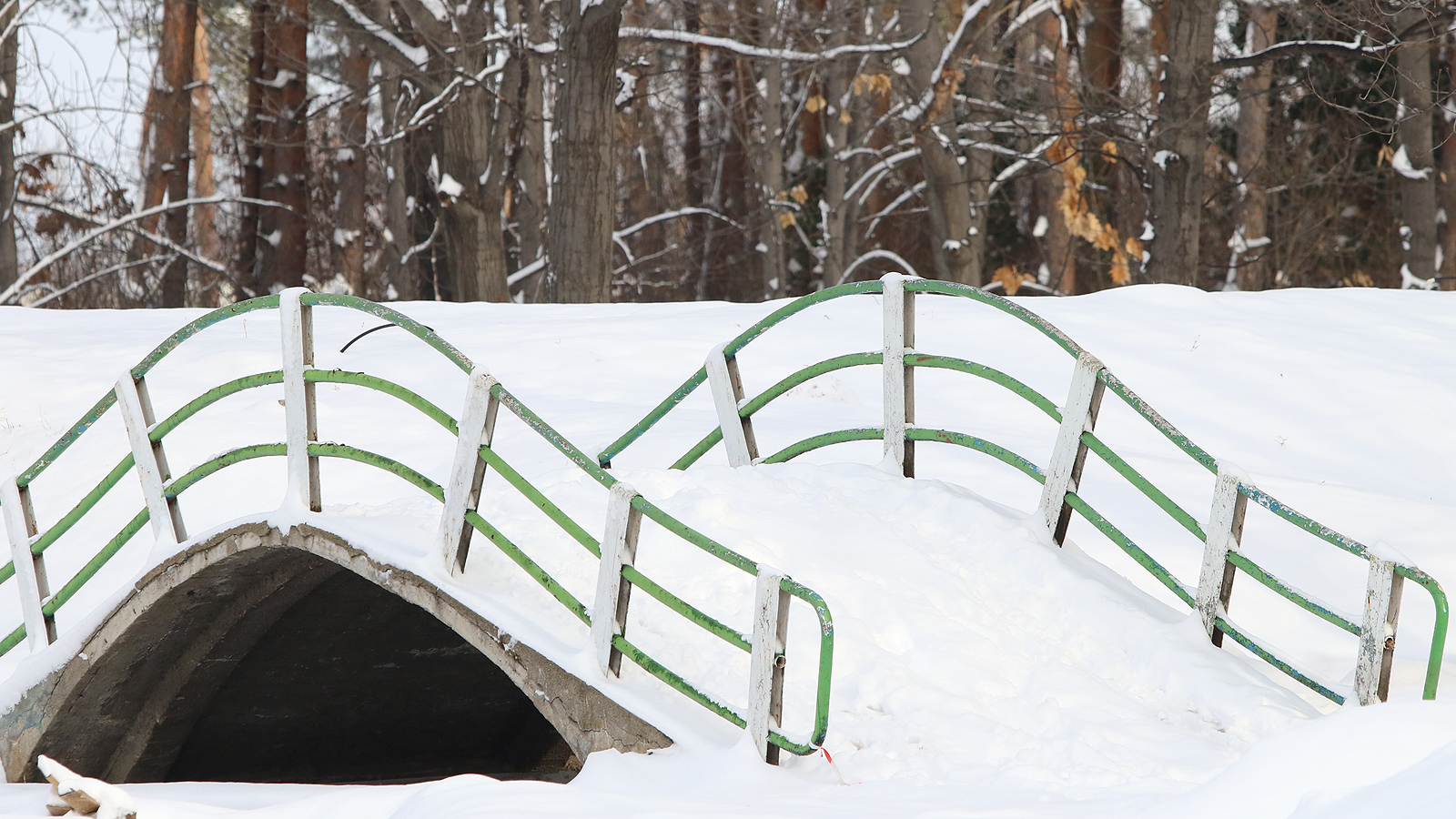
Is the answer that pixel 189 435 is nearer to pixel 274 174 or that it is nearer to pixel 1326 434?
pixel 1326 434

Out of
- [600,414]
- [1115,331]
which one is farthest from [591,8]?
[1115,331]

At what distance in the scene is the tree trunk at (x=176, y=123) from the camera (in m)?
20.5

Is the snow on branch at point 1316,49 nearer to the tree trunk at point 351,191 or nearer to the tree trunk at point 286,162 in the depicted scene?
the tree trunk at point 286,162

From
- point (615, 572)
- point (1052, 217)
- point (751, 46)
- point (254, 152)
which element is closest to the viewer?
point (615, 572)

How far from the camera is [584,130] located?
37.5 ft

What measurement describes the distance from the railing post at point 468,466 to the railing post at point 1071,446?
207 centimetres

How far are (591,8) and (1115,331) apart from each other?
502 centimetres

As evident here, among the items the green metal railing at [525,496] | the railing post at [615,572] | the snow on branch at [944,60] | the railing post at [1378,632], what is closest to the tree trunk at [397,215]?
the snow on branch at [944,60]

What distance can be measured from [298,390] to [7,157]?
13.5 metres

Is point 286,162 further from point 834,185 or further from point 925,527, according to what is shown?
point 925,527

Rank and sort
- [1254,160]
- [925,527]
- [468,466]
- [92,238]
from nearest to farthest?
1. [468,466]
2. [925,527]
3. [92,238]
4. [1254,160]

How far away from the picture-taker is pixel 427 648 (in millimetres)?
8242

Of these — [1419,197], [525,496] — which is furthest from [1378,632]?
[1419,197]

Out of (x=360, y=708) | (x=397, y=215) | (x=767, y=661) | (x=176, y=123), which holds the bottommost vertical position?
(x=360, y=708)
